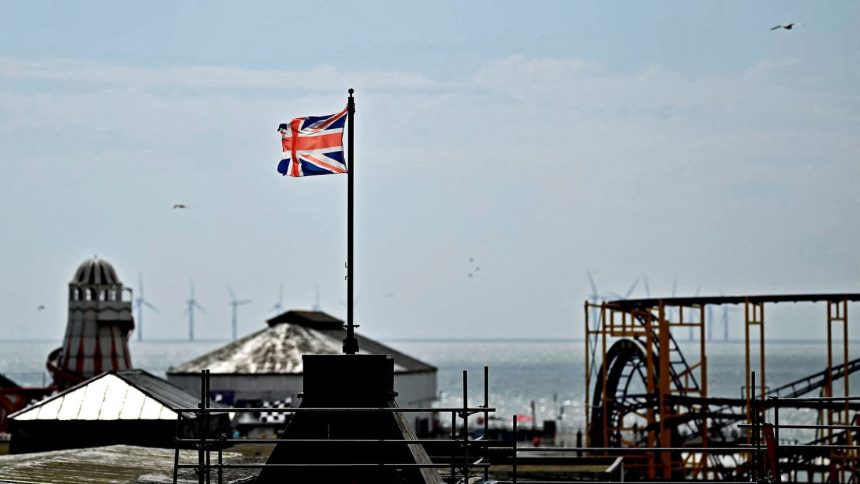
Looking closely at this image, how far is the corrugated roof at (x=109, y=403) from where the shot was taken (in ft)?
107

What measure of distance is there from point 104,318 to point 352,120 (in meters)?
63.1

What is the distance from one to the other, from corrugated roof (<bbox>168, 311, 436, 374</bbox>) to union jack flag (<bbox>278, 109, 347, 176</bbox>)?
62.5 m

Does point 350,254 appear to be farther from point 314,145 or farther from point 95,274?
point 95,274

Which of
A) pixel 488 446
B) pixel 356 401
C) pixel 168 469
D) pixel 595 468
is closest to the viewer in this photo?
pixel 488 446

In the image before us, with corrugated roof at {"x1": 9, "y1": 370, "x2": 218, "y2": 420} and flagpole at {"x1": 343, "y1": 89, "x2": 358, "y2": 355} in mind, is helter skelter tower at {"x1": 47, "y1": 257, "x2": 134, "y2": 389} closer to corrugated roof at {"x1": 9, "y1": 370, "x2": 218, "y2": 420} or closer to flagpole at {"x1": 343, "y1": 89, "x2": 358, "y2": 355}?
corrugated roof at {"x1": 9, "y1": 370, "x2": 218, "y2": 420}

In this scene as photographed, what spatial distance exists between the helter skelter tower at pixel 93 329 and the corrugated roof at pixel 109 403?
1837 inches

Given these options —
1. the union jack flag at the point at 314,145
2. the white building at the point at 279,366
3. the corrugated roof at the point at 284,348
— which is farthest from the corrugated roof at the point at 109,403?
the corrugated roof at the point at 284,348

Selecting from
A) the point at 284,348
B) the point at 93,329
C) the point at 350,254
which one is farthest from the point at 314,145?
the point at 284,348

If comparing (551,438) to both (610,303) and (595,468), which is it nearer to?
(610,303)

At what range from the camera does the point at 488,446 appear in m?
17.5

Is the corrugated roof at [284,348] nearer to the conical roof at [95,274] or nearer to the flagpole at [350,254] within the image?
the conical roof at [95,274]

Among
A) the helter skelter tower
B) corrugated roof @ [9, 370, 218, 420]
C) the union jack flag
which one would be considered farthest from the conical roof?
the union jack flag

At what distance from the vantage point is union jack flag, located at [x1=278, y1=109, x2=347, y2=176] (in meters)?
21.1

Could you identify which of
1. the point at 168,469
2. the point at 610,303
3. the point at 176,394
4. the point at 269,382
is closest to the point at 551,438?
the point at 269,382
